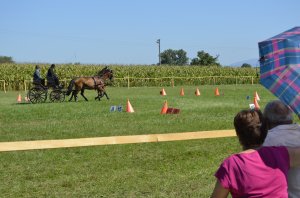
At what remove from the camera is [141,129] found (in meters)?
11.7

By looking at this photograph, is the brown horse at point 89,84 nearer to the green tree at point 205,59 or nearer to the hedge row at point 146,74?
the hedge row at point 146,74

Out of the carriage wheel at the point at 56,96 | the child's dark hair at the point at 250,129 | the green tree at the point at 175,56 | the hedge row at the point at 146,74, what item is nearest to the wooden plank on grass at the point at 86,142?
the child's dark hair at the point at 250,129

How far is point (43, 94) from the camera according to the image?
22.9 m

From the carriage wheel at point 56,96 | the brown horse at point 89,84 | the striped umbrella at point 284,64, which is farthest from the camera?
the brown horse at point 89,84

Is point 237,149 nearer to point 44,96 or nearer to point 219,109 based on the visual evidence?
point 219,109

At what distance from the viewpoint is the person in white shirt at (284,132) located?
3361 mm

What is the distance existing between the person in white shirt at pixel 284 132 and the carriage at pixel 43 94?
19847 mm

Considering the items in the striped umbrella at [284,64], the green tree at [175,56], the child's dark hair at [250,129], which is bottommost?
the child's dark hair at [250,129]

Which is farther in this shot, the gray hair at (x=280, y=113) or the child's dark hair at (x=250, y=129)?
the gray hair at (x=280, y=113)

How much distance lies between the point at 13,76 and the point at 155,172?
37691 mm

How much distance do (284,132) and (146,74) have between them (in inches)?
1913

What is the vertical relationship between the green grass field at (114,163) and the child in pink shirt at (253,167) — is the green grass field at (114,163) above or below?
below

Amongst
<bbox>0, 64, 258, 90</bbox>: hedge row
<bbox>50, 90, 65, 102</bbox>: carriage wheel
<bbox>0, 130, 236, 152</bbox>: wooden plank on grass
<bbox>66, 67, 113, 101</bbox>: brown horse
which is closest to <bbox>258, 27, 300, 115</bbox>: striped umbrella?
<bbox>0, 130, 236, 152</bbox>: wooden plank on grass

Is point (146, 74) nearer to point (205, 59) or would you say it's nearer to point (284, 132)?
point (205, 59)
